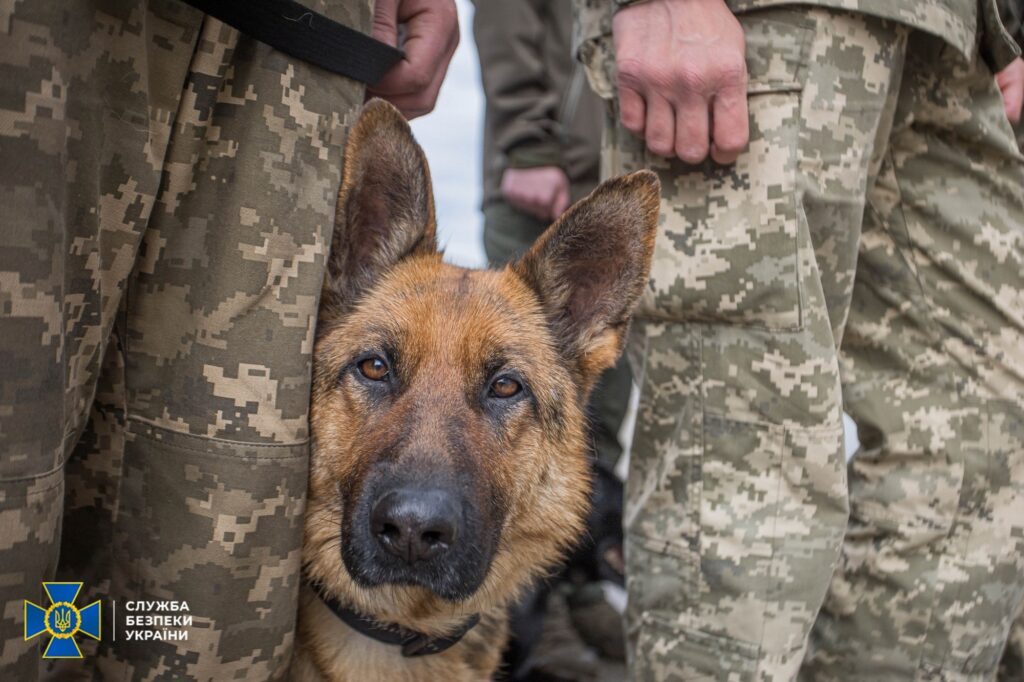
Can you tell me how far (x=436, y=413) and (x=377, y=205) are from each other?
69cm

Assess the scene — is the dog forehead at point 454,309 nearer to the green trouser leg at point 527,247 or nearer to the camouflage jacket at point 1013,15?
the green trouser leg at point 527,247

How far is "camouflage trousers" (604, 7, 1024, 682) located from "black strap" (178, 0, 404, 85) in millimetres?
868

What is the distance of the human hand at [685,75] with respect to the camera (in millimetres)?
2037

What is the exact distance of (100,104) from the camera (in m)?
1.51

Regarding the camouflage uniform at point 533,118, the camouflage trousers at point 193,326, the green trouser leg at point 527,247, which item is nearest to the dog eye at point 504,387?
the camouflage trousers at point 193,326

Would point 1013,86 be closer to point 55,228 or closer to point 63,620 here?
point 55,228

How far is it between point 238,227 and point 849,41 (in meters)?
1.68

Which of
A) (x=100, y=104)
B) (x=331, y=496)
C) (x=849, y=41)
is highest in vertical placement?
(x=849, y=41)

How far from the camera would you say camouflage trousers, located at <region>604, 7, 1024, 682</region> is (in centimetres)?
212

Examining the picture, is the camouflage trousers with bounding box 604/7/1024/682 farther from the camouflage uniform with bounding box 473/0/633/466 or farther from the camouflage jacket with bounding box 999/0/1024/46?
the camouflage uniform with bounding box 473/0/633/466

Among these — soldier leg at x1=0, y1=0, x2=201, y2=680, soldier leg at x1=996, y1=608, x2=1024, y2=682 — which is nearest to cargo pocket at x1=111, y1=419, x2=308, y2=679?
soldier leg at x1=0, y1=0, x2=201, y2=680

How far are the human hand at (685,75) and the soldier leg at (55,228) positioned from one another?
1204 millimetres

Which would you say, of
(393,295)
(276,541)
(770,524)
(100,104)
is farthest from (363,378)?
(770,524)

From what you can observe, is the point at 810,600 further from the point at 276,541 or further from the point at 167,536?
the point at 167,536
